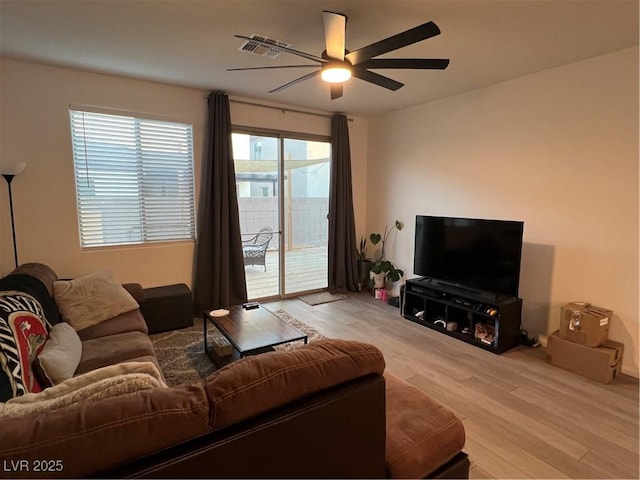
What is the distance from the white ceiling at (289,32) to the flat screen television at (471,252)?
1.48 meters

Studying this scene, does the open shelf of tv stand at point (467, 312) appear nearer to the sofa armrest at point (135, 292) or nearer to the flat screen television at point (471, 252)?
the flat screen television at point (471, 252)

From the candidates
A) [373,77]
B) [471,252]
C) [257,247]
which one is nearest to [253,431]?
[373,77]

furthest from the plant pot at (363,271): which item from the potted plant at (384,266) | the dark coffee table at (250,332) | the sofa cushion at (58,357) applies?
the sofa cushion at (58,357)

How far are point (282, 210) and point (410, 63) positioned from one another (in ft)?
9.33

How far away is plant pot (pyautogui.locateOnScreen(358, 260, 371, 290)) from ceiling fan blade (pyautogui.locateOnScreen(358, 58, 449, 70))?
3.30m

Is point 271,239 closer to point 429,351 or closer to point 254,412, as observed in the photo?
point 429,351

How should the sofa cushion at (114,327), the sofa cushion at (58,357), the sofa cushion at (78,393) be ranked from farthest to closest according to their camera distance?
the sofa cushion at (114,327), the sofa cushion at (58,357), the sofa cushion at (78,393)

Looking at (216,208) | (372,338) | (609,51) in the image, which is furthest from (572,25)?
(216,208)

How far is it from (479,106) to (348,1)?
7.65 ft

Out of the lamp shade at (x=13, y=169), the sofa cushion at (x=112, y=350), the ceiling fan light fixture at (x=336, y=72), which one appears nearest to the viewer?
the sofa cushion at (x=112, y=350)

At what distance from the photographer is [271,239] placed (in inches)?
189

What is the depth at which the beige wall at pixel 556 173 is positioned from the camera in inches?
113

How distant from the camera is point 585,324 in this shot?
9.27 ft

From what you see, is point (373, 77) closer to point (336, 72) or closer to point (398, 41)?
point (336, 72)
